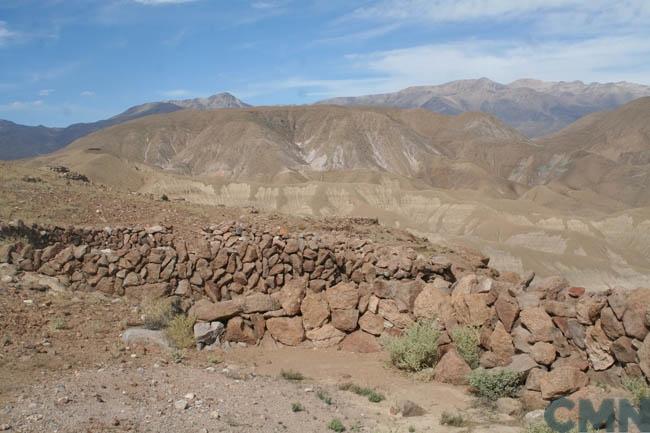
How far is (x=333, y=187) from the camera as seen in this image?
67875 millimetres

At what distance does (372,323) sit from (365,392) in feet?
7.44

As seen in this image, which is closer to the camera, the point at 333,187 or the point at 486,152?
the point at 333,187

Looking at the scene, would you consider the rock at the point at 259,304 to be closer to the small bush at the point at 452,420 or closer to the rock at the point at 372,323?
the rock at the point at 372,323

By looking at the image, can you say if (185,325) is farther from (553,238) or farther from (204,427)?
(553,238)

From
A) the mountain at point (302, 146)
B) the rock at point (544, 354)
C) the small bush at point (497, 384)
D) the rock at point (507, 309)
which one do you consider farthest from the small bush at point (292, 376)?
the mountain at point (302, 146)

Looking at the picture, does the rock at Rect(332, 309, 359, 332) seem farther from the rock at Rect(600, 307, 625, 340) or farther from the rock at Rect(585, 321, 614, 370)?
the rock at Rect(600, 307, 625, 340)

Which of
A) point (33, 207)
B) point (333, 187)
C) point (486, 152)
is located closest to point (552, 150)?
point (486, 152)

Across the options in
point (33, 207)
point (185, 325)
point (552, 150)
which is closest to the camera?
point (185, 325)

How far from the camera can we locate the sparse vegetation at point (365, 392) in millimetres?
8000

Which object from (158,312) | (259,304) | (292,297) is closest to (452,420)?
(292,297)

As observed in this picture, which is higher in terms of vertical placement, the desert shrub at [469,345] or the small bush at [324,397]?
the desert shrub at [469,345]

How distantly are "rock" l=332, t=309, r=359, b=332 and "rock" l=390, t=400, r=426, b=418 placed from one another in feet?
9.35

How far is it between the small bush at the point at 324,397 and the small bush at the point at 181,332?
2.51 metres

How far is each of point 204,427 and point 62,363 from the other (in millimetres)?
2759
